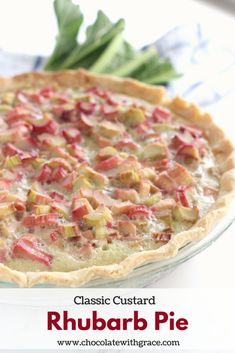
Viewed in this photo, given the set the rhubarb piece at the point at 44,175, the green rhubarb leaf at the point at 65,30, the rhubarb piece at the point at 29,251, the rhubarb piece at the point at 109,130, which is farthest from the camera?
the green rhubarb leaf at the point at 65,30

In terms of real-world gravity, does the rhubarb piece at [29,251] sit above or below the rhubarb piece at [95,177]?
below

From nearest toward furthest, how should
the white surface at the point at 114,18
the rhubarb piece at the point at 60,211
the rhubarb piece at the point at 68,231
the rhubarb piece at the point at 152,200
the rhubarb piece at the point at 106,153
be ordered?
the rhubarb piece at the point at 68,231, the rhubarb piece at the point at 60,211, the rhubarb piece at the point at 152,200, the rhubarb piece at the point at 106,153, the white surface at the point at 114,18

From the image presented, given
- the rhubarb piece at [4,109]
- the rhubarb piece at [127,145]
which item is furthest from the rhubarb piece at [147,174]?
the rhubarb piece at [4,109]

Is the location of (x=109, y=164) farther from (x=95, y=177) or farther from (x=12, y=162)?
(x=12, y=162)

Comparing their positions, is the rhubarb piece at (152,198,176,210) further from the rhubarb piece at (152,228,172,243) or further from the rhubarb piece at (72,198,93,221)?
the rhubarb piece at (72,198,93,221)

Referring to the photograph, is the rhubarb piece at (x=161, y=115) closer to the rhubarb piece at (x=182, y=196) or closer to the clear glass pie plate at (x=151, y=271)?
the rhubarb piece at (x=182, y=196)

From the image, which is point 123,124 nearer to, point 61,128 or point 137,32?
point 61,128

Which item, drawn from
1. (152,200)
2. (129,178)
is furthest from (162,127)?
(152,200)
